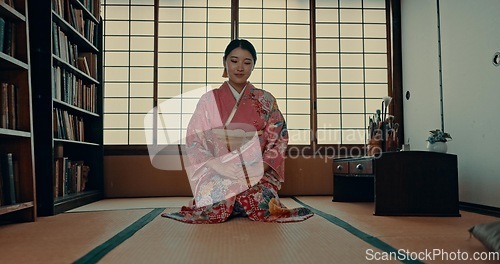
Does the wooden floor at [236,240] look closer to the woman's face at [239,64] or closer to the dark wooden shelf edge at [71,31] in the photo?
the woman's face at [239,64]

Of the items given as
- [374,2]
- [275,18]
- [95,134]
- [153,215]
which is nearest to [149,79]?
[95,134]

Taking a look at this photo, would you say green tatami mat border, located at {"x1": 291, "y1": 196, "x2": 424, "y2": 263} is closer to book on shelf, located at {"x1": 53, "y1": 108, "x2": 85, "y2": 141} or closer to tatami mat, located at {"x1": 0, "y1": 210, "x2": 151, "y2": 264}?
tatami mat, located at {"x1": 0, "y1": 210, "x2": 151, "y2": 264}

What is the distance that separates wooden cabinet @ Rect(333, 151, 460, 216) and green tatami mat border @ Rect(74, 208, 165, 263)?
66.5 inches

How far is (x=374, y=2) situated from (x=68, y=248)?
16.1ft

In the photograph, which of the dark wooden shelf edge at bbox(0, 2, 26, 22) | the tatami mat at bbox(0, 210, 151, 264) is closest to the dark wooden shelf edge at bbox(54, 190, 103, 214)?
the tatami mat at bbox(0, 210, 151, 264)

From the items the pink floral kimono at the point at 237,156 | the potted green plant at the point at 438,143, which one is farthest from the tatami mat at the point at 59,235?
the potted green plant at the point at 438,143

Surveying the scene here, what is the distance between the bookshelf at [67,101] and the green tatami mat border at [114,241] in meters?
0.87

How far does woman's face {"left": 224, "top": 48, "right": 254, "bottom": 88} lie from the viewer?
11.6 ft

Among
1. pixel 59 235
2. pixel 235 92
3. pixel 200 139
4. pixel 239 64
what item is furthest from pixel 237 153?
pixel 59 235

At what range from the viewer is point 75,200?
13.9 feet

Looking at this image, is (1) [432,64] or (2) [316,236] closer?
(2) [316,236]

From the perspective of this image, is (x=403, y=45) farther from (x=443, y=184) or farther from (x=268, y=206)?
(x=268, y=206)

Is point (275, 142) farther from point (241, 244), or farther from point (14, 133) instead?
point (14, 133)

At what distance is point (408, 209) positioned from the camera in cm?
356
